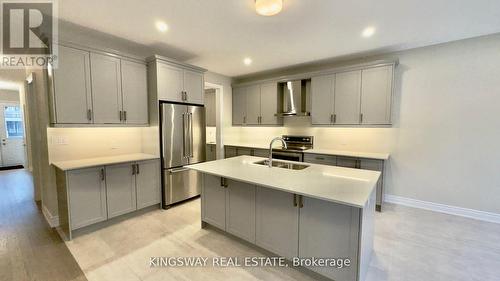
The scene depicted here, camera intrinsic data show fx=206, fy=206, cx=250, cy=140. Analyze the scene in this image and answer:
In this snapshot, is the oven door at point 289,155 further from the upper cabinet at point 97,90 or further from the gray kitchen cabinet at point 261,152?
the upper cabinet at point 97,90

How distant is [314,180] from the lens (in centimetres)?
198

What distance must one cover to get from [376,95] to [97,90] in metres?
4.28

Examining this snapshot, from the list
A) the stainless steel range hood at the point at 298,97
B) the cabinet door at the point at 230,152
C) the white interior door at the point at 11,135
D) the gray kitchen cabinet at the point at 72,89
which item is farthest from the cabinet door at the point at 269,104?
the white interior door at the point at 11,135

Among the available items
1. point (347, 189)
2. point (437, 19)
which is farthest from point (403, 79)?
point (347, 189)

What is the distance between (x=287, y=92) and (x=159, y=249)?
3.73 metres

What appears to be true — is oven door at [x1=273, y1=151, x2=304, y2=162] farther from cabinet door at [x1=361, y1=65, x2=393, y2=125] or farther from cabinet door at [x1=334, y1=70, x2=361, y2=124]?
cabinet door at [x1=361, y1=65, x2=393, y2=125]

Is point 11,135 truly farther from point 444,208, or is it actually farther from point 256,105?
point 444,208

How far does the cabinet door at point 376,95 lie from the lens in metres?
3.36

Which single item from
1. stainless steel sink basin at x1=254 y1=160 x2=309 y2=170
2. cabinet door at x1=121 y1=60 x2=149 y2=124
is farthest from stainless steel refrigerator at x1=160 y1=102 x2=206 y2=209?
stainless steel sink basin at x1=254 y1=160 x2=309 y2=170

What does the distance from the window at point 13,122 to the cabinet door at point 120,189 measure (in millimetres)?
6800

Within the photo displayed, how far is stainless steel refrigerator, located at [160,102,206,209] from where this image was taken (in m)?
3.38

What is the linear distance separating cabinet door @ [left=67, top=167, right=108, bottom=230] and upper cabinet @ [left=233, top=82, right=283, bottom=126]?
322cm

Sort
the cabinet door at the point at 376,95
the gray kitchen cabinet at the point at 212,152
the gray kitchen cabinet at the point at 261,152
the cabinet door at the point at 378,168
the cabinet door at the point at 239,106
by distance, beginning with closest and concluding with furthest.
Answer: the cabinet door at the point at 378,168 < the cabinet door at the point at 376,95 < the gray kitchen cabinet at the point at 261,152 < the cabinet door at the point at 239,106 < the gray kitchen cabinet at the point at 212,152

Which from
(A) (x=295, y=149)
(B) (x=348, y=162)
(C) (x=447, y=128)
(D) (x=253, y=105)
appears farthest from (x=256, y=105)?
(C) (x=447, y=128)
